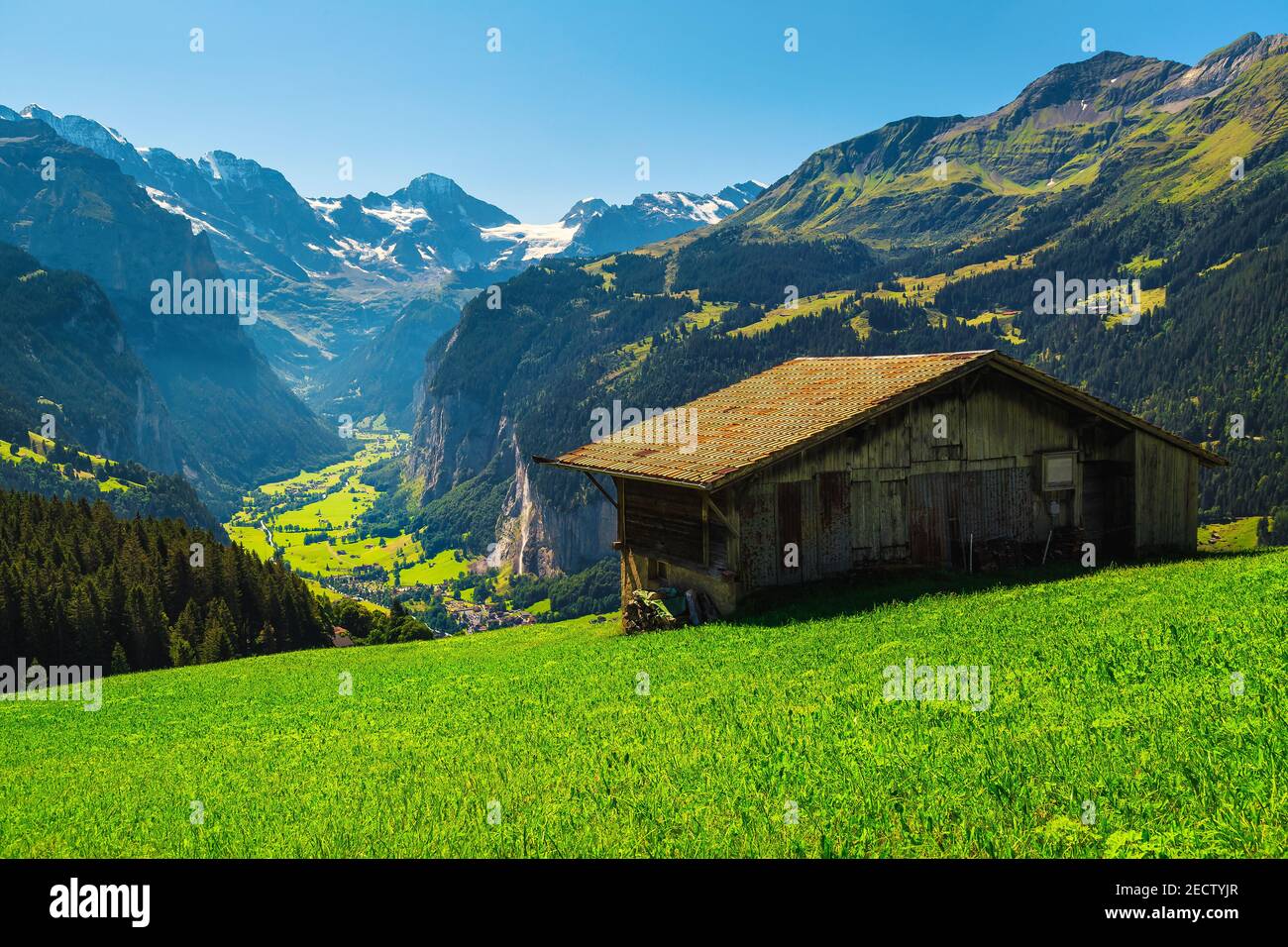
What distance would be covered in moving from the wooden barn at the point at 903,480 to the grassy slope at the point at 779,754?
5.29m

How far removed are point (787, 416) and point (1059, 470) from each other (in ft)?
33.4

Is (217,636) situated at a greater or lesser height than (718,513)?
lesser

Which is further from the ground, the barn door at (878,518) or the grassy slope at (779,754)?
the barn door at (878,518)

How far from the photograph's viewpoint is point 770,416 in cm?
2967

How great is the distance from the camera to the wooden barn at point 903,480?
2614 centimetres

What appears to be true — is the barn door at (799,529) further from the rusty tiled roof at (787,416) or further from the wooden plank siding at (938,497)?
the rusty tiled roof at (787,416)

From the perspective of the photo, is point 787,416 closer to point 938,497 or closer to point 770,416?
point 770,416

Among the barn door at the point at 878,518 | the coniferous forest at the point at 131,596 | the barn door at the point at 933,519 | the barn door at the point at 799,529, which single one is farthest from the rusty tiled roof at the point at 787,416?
the coniferous forest at the point at 131,596

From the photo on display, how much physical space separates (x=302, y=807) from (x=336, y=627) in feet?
304

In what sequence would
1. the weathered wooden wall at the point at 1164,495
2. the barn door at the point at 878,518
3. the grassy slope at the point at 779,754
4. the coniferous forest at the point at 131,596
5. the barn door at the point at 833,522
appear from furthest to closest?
the coniferous forest at the point at 131,596, the weathered wooden wall at the point at 1164,495, the barn door at the point at 878,518, the barn door at the point at 833,522, the grassy slope at the point at 779,754

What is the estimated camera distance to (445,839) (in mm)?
8172

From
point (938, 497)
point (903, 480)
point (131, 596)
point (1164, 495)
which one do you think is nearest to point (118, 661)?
point (131, 596)
